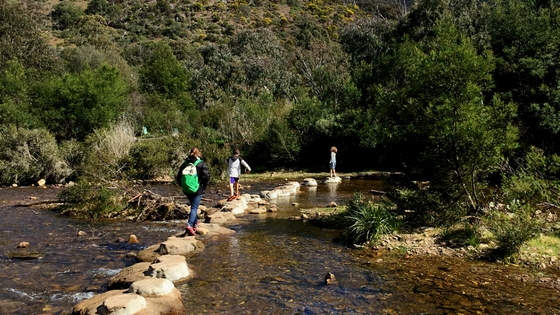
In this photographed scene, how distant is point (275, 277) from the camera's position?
8414 mm

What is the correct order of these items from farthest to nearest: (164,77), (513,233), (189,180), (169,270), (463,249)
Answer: (164,77) → (189,180) → (463,249) → (513,233) → (169,270)

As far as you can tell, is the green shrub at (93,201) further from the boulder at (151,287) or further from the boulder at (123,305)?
the boulder at (123,305)

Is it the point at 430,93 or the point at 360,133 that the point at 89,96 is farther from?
the point at 430,93

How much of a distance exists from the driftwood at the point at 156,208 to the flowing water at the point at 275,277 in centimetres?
163

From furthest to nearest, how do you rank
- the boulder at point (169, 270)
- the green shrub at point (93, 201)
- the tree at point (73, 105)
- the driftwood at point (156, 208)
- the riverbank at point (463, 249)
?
the tree at point (73, 105)
the green shrub at point (93, 201)
the driftwood at point (156, 208)
the riverbank at point (463, 249)
the boulder at point (169, 270)

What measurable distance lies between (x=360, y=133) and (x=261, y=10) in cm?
7858

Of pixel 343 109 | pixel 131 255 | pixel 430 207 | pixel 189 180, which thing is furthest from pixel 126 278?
pixel 343 109

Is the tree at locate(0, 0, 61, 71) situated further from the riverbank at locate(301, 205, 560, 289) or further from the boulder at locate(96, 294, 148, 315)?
the boulder at locate(96, 294, 148, 315)

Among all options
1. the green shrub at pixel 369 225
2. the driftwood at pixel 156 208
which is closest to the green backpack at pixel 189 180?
the driftwood at pixel 156 208

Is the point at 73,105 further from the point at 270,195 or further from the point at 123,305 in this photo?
the point at 123,305

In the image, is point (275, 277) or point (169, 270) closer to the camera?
point (169, 270)

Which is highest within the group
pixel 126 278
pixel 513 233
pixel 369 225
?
pixel 513 233

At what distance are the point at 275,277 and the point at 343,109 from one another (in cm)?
2750

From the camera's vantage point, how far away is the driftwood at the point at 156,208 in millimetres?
14500
